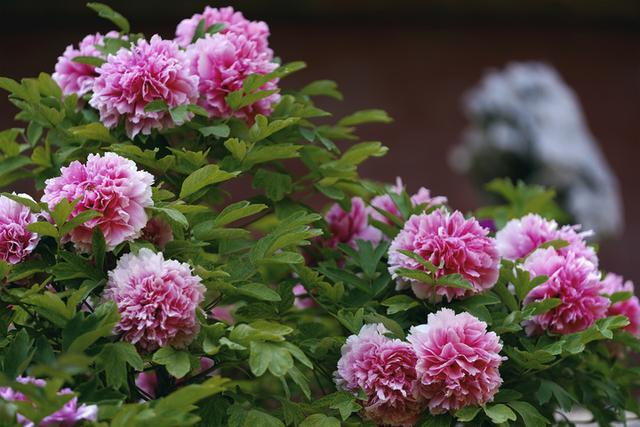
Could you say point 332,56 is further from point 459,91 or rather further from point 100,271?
point 100,271

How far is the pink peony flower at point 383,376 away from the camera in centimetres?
124

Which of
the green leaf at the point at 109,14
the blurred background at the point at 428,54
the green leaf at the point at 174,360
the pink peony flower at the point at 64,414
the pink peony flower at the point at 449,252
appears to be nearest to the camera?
the pink peony flower at the point at 64,414

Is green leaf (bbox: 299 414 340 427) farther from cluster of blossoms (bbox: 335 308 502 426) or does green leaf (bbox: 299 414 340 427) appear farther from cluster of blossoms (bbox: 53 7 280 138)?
cluster of blossoms (bbox: 53 7 280 138)

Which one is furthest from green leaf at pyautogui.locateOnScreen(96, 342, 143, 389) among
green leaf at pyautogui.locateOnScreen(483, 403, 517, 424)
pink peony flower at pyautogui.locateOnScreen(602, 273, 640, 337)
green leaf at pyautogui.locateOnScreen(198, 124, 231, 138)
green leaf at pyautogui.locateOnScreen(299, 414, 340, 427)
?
pink peony flower at pyautogui.locateOnScreen(602, 273, 640, 337)

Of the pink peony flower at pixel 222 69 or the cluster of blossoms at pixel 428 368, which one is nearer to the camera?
the cluster of blossoms at pixel 428 368

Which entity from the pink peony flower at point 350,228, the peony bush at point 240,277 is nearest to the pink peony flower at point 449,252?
the peony bush at point 240,277

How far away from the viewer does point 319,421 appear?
1.21m

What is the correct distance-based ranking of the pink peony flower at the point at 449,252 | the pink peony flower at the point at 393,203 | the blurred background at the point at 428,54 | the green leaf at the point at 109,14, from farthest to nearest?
the blurred background at the point at 428,54
the pink peony flower at the point at 393,203
the green leaf at the point at 109,14
the pink peony flower at the point at 449,252

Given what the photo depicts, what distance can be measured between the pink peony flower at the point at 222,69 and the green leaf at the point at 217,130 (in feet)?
0.13

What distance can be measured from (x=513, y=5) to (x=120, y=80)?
3.97 metres

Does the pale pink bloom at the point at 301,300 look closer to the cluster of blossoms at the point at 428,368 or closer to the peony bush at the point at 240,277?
the peony bush at the point at 240,277

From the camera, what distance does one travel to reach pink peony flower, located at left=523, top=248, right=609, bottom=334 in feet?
4.60

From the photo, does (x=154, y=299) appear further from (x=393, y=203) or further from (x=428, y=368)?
(x=393, y=203)

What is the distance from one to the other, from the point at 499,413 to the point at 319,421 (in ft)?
0.80
